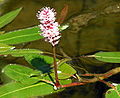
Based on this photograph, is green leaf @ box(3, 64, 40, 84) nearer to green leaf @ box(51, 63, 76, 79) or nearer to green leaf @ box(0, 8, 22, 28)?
green leaf @ box(51, 63, 76, 79)

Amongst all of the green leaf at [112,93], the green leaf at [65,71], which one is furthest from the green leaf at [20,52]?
the green leaf at [112,93]

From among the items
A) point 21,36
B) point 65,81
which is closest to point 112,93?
point 65,81

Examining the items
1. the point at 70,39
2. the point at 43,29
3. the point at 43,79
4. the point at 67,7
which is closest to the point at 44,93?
the point at 43,79

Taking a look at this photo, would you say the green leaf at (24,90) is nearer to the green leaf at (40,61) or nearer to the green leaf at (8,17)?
the green leaf at (40,61)

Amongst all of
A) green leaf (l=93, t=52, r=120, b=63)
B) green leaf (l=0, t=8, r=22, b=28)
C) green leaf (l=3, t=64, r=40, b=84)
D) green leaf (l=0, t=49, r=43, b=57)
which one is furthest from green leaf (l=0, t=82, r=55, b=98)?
green leaf (l=0, t=8, r=22, b=28)

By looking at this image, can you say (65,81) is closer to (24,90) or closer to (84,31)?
(24,90)

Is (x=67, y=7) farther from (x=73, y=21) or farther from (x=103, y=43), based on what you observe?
(x=103, y=43)
